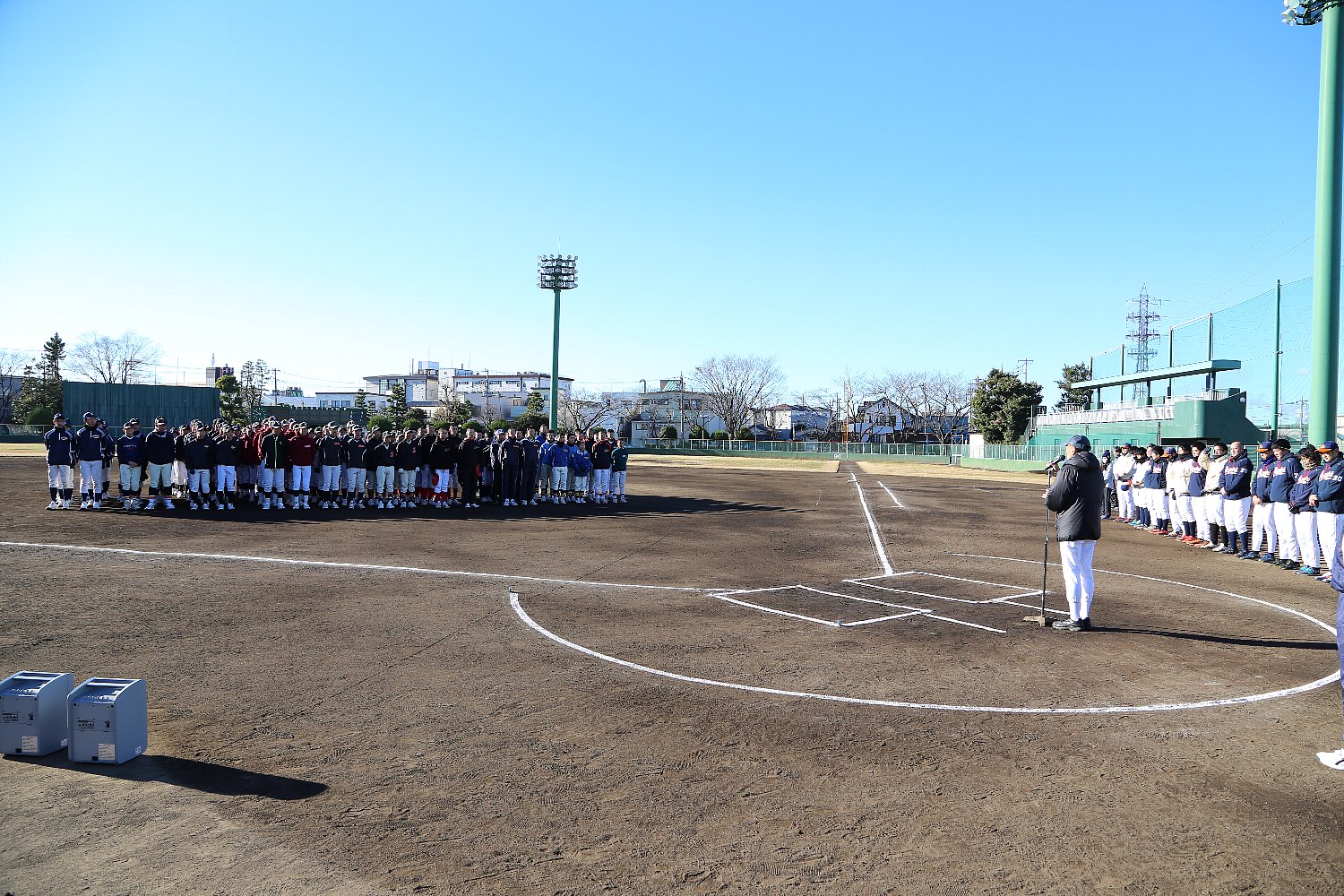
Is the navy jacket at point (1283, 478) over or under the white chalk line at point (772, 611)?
over

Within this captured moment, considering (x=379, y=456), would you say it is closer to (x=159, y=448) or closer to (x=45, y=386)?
(x=159, y=448)

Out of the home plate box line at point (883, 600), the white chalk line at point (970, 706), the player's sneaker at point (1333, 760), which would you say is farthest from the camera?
the home plate box line at point (883, 600)

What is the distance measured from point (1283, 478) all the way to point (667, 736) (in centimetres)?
1494

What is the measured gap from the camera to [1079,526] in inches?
393

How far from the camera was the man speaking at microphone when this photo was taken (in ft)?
32.8

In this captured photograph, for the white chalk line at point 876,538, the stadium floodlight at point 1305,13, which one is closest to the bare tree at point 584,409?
the white chalk line at point 876,538

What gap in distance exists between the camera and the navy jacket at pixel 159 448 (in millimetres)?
20422

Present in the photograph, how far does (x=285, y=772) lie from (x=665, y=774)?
7.97ft

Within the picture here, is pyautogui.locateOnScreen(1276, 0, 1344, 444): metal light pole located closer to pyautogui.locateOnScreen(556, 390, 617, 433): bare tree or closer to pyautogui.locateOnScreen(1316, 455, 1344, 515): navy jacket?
pyautogui.locateOnScreen(1316, 455, 1344, 515): navy jacket

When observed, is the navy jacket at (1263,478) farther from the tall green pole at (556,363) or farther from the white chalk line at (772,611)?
the tall green pole at (556,363)

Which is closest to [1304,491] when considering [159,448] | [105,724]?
[105,724]

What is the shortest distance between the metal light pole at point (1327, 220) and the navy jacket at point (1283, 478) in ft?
26.1

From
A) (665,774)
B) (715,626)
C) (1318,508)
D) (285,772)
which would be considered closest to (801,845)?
(665,774)

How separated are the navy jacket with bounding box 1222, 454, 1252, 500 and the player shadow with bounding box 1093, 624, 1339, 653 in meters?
9.13
